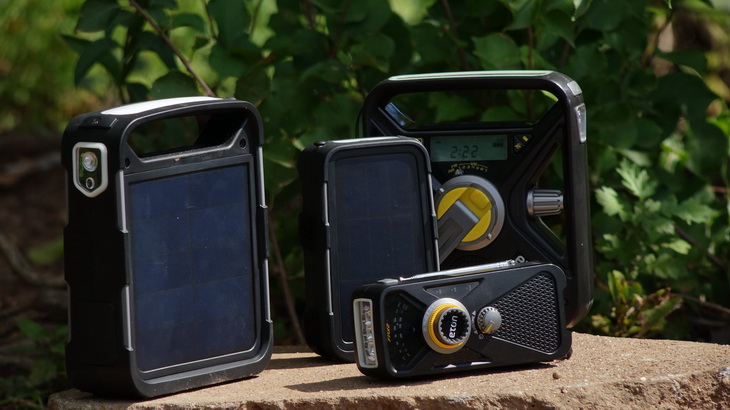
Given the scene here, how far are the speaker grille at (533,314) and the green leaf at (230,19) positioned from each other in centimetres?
131

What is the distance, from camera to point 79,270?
2.13 m

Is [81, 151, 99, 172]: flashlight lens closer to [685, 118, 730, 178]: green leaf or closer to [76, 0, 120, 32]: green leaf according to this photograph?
[76, 0, 120, 32]: green leaf

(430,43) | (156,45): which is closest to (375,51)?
(430,43)

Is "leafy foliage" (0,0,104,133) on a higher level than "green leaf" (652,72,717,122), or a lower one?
higher

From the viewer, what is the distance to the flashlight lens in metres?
2.06

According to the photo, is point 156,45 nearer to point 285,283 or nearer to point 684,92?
point 285,283

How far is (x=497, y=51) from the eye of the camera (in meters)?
3.09

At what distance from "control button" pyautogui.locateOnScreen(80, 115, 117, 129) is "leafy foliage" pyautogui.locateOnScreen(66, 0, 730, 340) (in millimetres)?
916

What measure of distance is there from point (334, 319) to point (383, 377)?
0.27m

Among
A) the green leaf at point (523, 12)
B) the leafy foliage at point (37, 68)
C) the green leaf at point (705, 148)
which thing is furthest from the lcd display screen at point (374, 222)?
the leafy foliage at point (37, 68)

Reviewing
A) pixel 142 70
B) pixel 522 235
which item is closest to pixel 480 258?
pixel 522 235

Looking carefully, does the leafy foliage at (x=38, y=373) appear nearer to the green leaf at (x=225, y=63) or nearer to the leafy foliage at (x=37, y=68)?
the green leaf at (x=225, y=63)

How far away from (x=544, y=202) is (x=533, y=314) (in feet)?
1.27

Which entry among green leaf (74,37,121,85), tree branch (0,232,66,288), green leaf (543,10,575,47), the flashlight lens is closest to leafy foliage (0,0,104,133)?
tree branch (0,232,66,288)
